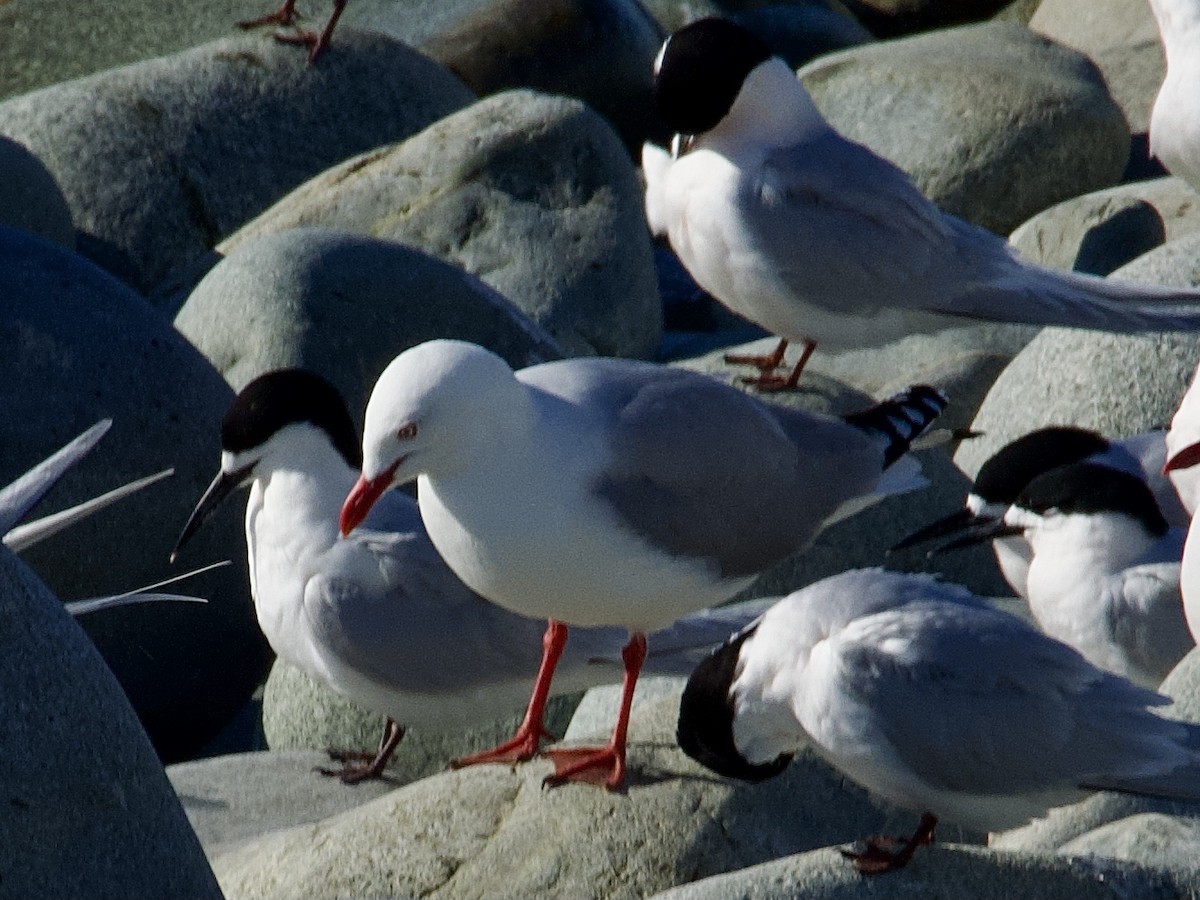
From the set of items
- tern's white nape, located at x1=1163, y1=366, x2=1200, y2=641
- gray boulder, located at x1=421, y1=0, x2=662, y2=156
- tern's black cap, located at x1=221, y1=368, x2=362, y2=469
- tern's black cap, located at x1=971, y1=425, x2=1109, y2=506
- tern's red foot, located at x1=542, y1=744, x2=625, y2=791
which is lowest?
gray boulder, located at x1=421, y1=0, x2=662, y2=156

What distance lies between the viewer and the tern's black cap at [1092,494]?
4.93 m

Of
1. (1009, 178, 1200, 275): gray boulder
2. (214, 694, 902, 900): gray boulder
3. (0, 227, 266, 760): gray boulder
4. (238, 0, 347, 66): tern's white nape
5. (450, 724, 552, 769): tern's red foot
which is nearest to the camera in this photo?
(214, 694, 902, 900): gray boulder

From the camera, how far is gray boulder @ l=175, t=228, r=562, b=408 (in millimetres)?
6027

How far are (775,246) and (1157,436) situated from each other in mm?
1139

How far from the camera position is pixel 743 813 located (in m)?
3.80

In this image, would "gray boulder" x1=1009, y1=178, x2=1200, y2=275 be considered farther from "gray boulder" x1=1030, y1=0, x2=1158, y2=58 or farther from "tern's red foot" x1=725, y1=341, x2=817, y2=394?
"gray boulder" x1=1030, y1=0, x2=1158, y2=58

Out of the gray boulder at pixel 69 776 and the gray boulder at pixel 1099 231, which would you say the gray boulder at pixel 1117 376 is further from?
the gray boulder at pixel 69 776

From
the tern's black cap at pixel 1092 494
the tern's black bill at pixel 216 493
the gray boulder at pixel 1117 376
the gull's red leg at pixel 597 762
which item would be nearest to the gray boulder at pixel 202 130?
the tern's black bill at pixel 216 493

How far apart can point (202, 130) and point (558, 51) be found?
8.34 ft

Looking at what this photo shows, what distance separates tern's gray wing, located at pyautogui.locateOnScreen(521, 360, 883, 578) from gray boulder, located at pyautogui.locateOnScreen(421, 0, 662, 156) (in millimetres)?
6177

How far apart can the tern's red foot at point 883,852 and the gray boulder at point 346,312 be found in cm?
296

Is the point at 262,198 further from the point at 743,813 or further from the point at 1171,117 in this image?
the point at 743,813

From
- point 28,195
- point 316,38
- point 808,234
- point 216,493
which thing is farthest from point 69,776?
point 316,38

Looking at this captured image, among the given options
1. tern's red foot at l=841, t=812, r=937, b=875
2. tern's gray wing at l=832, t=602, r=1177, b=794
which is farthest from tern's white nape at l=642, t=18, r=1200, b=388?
tern's red foot at l=841, t=812, r=937, b=875
